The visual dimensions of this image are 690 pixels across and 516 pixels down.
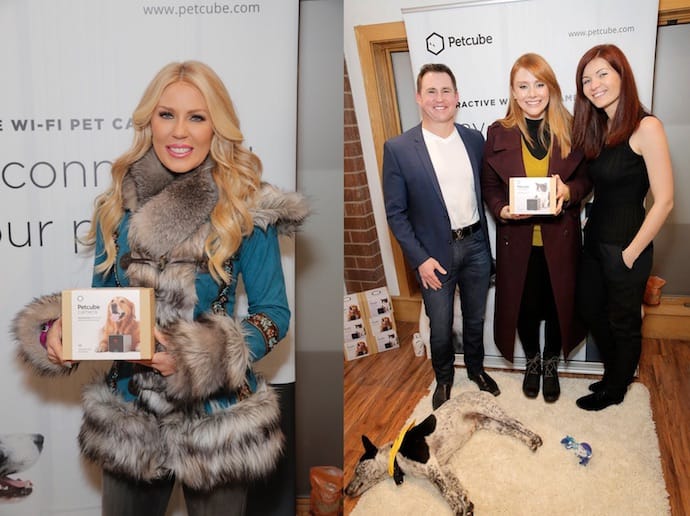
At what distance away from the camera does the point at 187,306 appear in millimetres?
1720

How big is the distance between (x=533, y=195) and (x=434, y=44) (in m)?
0.47

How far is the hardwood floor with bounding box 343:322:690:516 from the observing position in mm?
1677

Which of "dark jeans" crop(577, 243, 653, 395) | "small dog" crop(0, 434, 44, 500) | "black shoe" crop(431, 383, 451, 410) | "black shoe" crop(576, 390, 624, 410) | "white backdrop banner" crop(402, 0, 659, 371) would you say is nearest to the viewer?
"white backdrop banner" crop(402, 0, 659, 371)

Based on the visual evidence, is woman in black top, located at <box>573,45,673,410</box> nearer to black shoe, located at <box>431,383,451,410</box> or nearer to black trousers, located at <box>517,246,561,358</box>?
black trousers, located at <box>517,246,561,358</box>

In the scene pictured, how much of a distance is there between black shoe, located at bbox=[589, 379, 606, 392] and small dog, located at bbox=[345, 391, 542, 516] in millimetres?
202

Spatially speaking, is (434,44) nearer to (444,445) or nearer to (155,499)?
(444,445)

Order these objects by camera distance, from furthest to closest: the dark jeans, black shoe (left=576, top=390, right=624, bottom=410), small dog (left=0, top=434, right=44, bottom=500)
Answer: small dog (left=0, top=434, right=44, bottom=500), black shoe (left=576, top=390, right=624, bottom=410), the dark jeans

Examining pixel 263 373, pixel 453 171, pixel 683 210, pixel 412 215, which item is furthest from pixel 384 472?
pixel 683 210

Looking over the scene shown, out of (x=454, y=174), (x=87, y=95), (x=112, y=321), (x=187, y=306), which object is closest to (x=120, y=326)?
(x=112, y=321)

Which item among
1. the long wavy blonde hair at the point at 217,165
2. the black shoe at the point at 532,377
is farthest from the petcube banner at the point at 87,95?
the black shoe at the point at 532,377

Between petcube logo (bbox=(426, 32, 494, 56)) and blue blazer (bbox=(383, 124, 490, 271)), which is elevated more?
petcube logo (bbox=(426, 32, 494, 56))

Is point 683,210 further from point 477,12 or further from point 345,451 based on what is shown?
point 345,451

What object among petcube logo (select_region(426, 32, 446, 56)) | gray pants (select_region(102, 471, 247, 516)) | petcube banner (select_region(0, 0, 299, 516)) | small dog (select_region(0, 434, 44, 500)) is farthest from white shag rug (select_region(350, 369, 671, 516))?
small dog (select_region(0, 434, 44, 500))

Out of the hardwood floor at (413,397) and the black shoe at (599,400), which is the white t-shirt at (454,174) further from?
the black shoe at (599,400)
